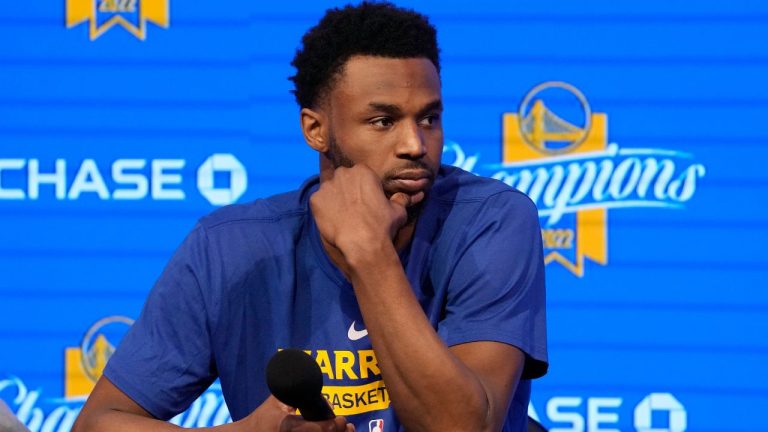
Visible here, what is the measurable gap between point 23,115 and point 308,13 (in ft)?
4.00

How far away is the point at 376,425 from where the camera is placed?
2.23 metres

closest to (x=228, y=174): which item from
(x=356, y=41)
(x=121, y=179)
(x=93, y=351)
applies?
(x=121, y=179)

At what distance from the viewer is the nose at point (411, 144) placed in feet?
7.33

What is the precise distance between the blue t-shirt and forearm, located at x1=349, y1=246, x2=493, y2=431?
0.18 meters

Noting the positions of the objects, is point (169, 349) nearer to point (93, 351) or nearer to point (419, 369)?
point (419, 369)

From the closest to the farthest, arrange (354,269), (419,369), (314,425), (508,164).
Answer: (314,425), (419,369), (354,269), (508,164)

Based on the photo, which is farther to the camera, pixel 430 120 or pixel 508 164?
pixel 508 164

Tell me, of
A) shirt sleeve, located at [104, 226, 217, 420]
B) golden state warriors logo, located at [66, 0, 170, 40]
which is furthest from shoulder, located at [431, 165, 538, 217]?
golden state warriors logo, located at [66, 0, 170, 40]

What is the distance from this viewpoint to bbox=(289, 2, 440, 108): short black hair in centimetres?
232

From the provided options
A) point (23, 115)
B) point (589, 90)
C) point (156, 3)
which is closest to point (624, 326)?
point (589, 90)

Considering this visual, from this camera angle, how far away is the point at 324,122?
2.45 meters

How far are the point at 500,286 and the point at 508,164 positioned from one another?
223 centimetres

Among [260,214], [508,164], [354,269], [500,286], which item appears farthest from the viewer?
[508,164]

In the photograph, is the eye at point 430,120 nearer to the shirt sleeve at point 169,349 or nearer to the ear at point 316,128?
the ear at point 316,128
